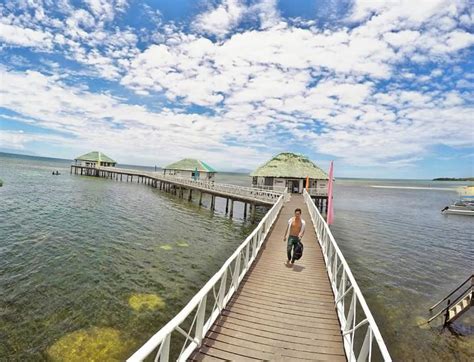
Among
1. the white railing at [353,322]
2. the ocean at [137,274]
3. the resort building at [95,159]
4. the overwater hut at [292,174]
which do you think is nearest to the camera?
the white railing at [353,322]

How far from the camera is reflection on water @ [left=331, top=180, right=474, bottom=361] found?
28.1 feet

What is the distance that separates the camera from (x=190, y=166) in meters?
48.4

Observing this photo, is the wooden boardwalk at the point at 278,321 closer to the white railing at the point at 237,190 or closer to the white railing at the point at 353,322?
the white railing at the point at 353,322

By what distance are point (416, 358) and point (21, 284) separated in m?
12.9

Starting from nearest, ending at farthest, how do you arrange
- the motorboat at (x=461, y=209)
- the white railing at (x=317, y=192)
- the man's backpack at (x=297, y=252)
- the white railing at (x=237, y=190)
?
the man's backpack at (x=297, y=252)
the white railing at (x=237, y=190)
the white railing at (x=317, y=192)
the motorboat at (x=461, y=209)

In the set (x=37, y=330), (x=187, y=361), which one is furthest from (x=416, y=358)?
(x=37, y=330)

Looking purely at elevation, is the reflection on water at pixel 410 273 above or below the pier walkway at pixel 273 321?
below

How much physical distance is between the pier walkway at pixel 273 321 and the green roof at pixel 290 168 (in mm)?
25388

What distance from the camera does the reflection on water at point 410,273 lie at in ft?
28.1


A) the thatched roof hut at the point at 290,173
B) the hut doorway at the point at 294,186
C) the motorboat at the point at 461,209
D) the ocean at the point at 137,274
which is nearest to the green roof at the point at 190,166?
the thatched roof hut at the point at 290,173

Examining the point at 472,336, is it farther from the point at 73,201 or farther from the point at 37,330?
the point at 73,201

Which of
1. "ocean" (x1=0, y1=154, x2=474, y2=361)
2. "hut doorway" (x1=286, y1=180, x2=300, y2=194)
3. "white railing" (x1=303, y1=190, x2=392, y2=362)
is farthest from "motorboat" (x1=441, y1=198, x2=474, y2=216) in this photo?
"white railing" (x1=303, y1=190, x2=392, y2=362)

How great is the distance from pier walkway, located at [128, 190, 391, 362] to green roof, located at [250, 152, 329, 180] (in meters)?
25.4

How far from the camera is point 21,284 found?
33.9 ft
